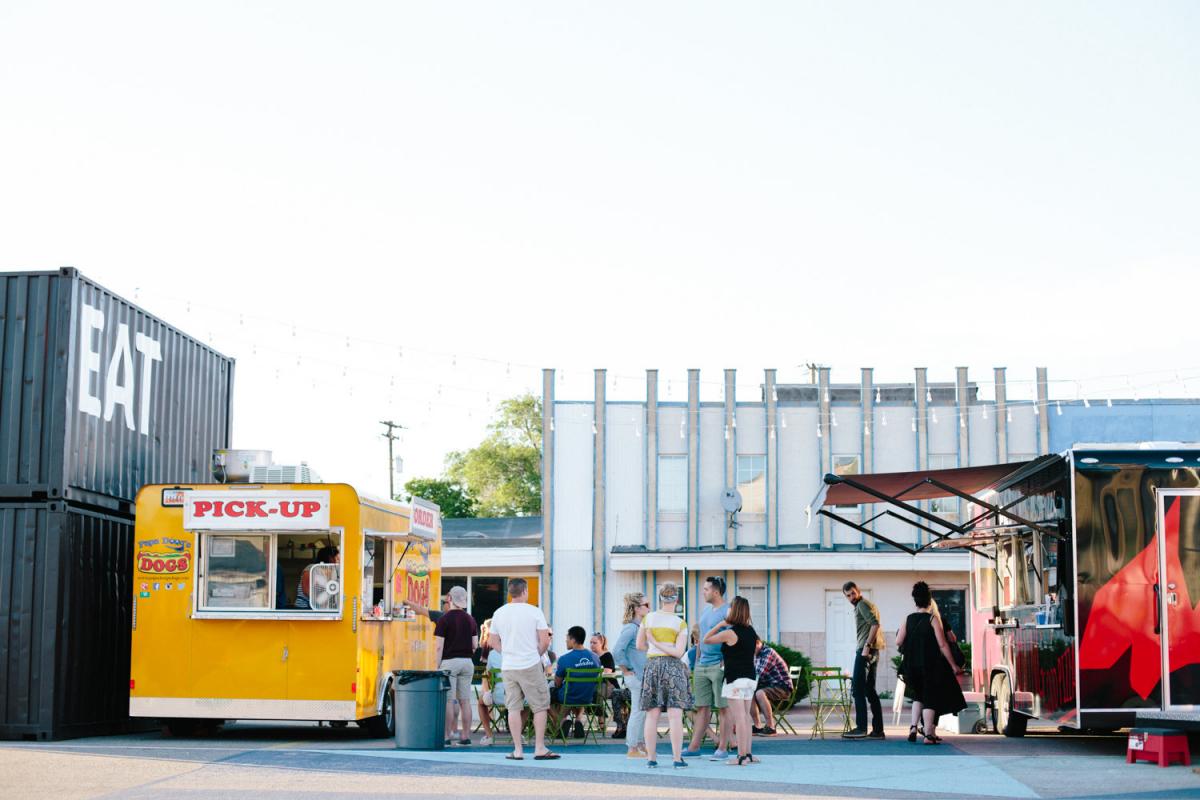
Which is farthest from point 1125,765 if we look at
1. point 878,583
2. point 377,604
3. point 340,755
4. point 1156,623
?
point 878,583

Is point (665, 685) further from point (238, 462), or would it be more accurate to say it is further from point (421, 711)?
point (238, 462)

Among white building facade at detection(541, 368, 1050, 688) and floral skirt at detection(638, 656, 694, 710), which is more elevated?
white building facade at detection(541, 368, 1050, 688)

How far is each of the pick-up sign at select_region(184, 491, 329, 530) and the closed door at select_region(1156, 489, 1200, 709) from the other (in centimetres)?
773

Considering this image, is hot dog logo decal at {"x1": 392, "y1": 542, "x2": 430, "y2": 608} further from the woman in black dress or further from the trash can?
the woman in black dress

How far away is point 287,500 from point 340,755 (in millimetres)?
2733

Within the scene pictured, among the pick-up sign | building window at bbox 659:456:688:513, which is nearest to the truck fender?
the pick-up sign

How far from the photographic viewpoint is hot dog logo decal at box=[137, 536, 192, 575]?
15305 millimetres

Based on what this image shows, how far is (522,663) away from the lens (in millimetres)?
13336

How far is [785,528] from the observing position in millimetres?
32812

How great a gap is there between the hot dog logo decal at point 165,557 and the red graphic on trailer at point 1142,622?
338 inches

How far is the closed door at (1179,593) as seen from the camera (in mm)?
12617

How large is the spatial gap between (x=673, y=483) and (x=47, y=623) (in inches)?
756

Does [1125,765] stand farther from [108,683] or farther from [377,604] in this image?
[108,683]

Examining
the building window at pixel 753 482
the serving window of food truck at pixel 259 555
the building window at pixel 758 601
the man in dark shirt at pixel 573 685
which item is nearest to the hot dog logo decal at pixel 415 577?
the serving window of food truck at pixel 259 555
